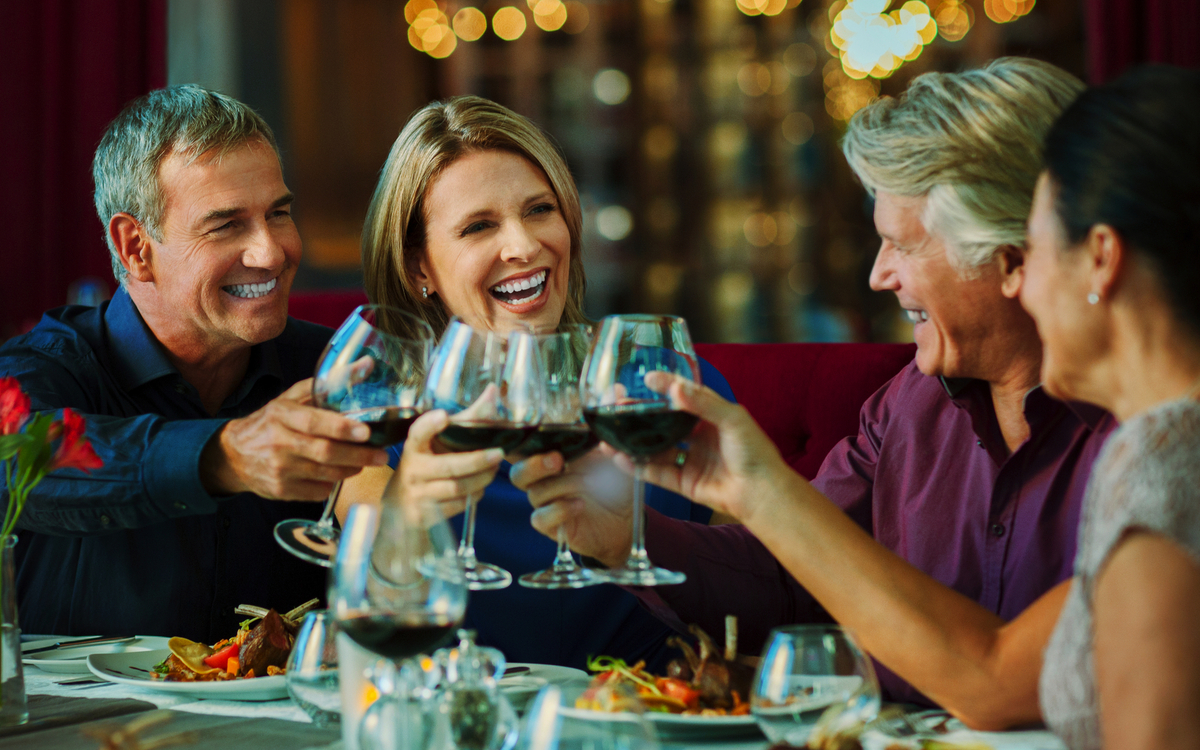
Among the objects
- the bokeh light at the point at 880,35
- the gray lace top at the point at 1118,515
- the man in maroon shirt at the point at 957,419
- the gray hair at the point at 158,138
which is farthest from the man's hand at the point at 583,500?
the bokeh light at the point at 880,35

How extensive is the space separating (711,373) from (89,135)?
246 cm

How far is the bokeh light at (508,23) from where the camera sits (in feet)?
18.9

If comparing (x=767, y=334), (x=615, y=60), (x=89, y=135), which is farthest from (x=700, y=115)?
(x=89, y=135)

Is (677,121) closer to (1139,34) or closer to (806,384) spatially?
(1139,34)

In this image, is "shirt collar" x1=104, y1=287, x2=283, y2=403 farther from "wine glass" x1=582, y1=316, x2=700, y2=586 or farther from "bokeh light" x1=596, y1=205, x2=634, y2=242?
"bokeh light" x1=596, y1=205, x2=634, y2=242

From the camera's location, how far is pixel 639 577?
1041 mm

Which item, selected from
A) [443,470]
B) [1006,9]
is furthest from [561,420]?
[1006,9]

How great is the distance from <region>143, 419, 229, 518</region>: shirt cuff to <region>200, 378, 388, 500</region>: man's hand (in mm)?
13

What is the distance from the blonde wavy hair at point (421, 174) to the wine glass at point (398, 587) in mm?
1066

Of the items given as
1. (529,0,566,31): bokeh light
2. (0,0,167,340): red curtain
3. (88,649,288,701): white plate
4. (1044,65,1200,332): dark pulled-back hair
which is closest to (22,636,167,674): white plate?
(88,649,288,701): white plate

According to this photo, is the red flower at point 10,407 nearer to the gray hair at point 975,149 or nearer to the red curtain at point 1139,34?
the gray hair at point 975,149

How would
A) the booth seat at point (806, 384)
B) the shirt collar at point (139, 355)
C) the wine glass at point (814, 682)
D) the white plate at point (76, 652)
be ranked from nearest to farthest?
1. the wine glass at point (814, 682)
2. the white plate at point (76, 652)
3. the shirt collar at point (139, 355)
4. the booth seat at point (806, 384)

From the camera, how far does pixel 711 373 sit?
6.25ft

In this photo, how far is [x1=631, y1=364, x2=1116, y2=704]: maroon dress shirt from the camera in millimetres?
1239
